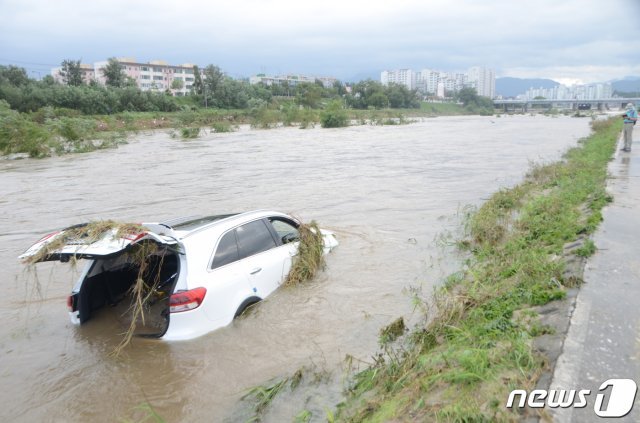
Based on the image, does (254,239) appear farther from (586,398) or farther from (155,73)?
(155,73)

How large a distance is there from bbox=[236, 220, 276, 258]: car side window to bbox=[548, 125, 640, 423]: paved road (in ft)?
12.2

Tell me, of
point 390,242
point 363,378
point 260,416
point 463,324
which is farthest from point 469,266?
point 260,416

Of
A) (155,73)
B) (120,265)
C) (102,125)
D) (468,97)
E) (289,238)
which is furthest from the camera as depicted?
(468,97)

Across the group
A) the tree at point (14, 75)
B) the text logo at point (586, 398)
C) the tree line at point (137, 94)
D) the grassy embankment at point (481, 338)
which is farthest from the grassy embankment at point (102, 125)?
the text logo at point (586, 398)

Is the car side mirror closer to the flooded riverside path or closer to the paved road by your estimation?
the flooded riverside path

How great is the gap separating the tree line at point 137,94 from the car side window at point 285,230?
59.3 metres

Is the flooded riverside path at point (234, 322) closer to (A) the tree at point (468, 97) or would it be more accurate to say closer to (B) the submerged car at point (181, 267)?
(B) the submerged car at point (181, 267)

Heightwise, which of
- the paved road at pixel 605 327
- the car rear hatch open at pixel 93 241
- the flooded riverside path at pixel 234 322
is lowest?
the flooded riverside path at pixel 234 322

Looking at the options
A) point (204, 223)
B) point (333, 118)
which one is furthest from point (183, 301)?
point (333, 118)

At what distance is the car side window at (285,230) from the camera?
280 inches

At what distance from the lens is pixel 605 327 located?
4477 millimetres

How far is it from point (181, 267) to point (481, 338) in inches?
124

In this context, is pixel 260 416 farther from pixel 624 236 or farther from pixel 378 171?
pixel 378 171

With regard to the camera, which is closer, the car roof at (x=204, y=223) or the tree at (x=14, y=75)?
the car roof at (x=204, y=223)
